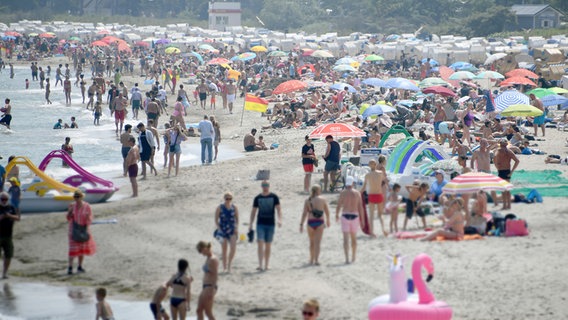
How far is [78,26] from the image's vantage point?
241 ft

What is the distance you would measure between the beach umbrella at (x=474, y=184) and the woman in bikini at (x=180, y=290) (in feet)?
17.1

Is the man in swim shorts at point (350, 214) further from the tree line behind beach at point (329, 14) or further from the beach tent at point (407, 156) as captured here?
the tree line behind beach at point (329, 14)

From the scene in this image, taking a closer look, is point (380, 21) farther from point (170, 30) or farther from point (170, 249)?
point (170, 249)

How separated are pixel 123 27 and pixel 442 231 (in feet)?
205

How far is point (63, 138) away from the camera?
30.7 m

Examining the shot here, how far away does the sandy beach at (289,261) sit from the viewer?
12000mm

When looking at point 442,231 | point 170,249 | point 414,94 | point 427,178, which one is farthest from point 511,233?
point 414,94

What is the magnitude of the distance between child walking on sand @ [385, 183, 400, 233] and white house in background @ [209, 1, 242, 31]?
67.6m

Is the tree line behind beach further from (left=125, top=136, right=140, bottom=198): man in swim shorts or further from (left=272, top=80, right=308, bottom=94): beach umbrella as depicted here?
(left=125, top=136, right=140, bottom=198): man in swim shorts

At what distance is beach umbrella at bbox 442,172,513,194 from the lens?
1460 centimetres

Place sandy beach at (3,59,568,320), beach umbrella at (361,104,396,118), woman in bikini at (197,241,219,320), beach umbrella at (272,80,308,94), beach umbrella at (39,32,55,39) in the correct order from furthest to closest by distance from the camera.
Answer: beach umbrella at (39,32,55,39), beach umbrella at (272,80,308,94), beach umbrella at (361,104,396,118), sandy beach at (3,59,568,320), woman in bikini at (197,241,219,320)

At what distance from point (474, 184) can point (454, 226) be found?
857 mm

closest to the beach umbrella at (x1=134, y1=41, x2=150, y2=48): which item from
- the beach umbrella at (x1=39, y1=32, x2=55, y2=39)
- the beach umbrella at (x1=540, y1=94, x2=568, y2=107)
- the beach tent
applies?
the beach umbrella at (x1=39, y1=32, x2=55, y2=39)

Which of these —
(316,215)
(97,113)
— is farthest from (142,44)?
(316,215)
